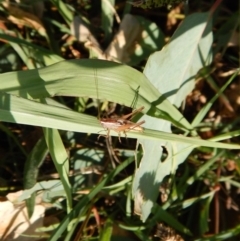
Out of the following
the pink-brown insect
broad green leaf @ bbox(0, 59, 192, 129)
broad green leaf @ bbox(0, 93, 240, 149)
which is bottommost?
broad green leaf @ bbox(0, 93, 240, 149)

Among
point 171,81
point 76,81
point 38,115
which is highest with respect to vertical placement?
point 171,81

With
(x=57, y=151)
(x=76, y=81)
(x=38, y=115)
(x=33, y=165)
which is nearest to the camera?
(x=38, y=115)

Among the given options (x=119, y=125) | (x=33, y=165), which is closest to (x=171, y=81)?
(x=119, y=125)

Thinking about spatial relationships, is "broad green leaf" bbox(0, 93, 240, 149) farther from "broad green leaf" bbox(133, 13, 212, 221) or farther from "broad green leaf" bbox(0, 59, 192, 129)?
"broad green leaf" bbox(133, 13, 212, 221)

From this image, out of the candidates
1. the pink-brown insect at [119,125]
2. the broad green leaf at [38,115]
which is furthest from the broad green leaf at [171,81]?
the broad green leaf at [38,115]

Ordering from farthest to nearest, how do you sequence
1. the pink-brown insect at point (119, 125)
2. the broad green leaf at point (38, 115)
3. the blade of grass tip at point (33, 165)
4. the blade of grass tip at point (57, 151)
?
the blade of grass tip at point (33, 165)
the blade of grass tip at point (57, 151)
the pink-brown insect at point (119, 125)
the broad green leaf at point (38, 115)

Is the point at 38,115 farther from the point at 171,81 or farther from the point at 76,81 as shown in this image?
the point at 171,81

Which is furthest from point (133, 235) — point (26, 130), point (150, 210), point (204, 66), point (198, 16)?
point (198, 16)

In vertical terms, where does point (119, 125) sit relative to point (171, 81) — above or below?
below

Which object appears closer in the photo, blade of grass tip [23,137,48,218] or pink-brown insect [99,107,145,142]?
pink-brown insect [99,107,145,142]

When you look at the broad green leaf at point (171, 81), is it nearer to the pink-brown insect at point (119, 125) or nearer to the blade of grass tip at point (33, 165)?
the pink-brown insect at point (119, 125)

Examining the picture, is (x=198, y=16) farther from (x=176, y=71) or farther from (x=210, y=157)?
(x=210, y=157)

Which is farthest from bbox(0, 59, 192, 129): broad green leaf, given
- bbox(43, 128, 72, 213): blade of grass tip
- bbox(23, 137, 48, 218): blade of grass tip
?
bbox(23, 137, 48, 218): blade of grass tip
